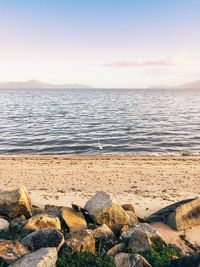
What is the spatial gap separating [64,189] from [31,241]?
8.45m

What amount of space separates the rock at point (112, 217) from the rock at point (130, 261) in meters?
2.37

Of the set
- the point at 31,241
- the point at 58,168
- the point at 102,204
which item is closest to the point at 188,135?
the point at 58,168

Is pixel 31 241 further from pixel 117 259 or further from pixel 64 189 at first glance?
pixel 64 189

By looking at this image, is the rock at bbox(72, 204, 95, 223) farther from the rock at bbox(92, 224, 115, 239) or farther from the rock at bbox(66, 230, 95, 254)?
the rock at bbox(66, 230, 95, 254)

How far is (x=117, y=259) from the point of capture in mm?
9141

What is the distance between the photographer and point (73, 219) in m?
11.4

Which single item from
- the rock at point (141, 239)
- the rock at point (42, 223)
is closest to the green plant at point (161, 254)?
the rock at point (141, 239)

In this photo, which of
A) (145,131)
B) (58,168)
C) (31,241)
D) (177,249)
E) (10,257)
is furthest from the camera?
(145,131)

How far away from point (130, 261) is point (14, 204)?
4743 mm

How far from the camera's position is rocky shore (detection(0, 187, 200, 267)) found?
8992mm

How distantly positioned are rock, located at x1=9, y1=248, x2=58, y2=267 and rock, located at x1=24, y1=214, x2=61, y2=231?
72.3 inches

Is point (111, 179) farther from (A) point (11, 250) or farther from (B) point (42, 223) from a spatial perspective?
(A) point (11, 250)

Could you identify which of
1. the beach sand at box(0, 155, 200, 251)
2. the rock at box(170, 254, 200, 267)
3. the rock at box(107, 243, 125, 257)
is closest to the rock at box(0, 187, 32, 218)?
the beach sand at box(0, 155, 200, 251)

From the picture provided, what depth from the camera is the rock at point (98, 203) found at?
11734 millimetres
